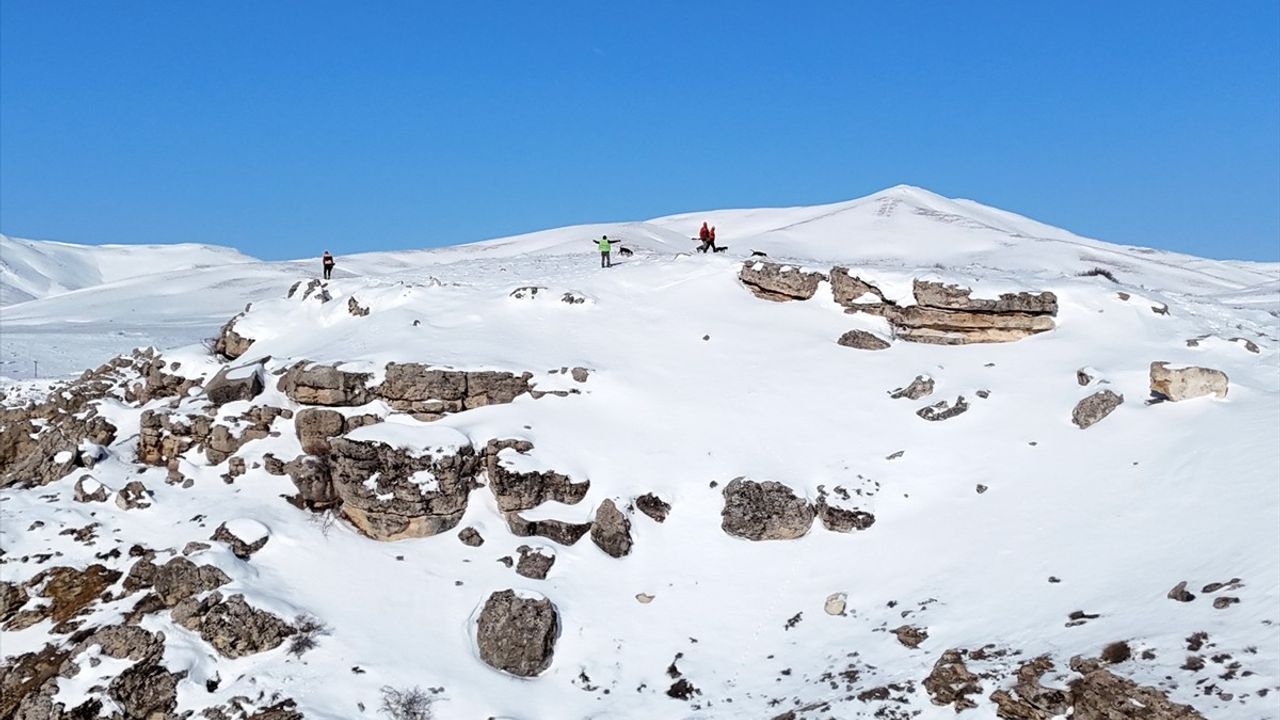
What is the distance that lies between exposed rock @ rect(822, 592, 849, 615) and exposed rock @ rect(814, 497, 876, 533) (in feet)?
6.22

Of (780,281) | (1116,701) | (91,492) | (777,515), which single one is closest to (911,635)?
(1116,701)

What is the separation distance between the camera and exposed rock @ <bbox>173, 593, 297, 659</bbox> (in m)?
13.4

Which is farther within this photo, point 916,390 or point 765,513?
point 916,390

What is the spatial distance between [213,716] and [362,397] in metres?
7.64

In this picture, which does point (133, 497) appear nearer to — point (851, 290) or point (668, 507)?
point (668, 507)

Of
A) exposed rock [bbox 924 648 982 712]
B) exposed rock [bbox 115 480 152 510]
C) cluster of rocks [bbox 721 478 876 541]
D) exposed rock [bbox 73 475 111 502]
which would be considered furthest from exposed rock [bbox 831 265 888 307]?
exposed rock [bbox 73 475 111 502]

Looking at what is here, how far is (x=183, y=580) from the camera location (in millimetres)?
14086

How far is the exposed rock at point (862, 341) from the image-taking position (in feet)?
67.8

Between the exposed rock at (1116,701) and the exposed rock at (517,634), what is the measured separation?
769 centimetres

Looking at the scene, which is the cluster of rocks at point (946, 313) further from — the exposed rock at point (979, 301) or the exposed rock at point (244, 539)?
the exposed rock at point (244, 539)

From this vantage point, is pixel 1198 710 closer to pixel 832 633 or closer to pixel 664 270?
pixel 832 633

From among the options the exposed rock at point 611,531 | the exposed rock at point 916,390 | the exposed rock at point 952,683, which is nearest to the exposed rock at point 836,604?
the exposed rock at point 952,683

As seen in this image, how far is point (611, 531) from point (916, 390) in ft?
25.0

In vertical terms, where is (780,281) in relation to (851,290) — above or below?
above
